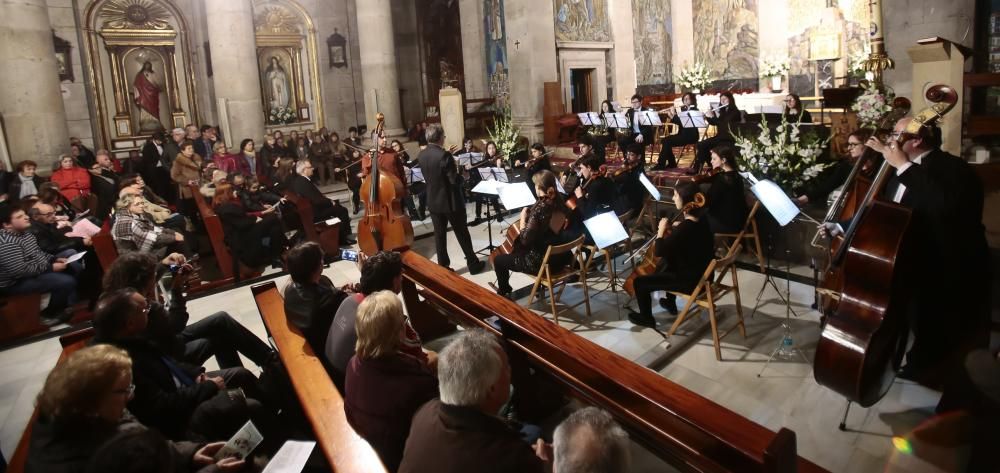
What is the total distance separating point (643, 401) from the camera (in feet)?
8.31

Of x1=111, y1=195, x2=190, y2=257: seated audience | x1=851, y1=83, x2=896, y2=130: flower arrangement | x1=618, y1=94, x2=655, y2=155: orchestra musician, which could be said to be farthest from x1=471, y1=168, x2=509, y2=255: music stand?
x1=851, y1=83, x2=896, y2=130: flower arrangement

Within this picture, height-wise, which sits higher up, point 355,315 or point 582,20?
point 582,20

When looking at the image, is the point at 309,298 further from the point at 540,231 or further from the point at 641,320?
the point at 641,320

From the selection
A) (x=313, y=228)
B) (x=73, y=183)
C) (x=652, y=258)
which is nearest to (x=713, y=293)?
(x=652, y=258)

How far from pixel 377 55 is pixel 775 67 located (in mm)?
9758

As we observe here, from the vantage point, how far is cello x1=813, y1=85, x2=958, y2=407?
10.5 feet

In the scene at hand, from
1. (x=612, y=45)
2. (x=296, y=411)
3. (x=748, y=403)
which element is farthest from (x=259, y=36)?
(x=748, y=403)

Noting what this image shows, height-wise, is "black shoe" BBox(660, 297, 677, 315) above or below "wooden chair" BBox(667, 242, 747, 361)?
below

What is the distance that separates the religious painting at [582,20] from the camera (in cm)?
1400

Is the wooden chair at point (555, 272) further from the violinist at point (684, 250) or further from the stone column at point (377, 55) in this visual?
the stone column at point (377, 55)

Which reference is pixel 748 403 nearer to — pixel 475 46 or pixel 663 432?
pixel 663 432

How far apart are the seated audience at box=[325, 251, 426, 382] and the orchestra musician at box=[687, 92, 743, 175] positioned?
6540 mm

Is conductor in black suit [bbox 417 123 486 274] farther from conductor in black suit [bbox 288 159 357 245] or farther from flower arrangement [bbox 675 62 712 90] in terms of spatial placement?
flower arrangement [bbox 675 62 712 90]

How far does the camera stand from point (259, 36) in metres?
15.3
